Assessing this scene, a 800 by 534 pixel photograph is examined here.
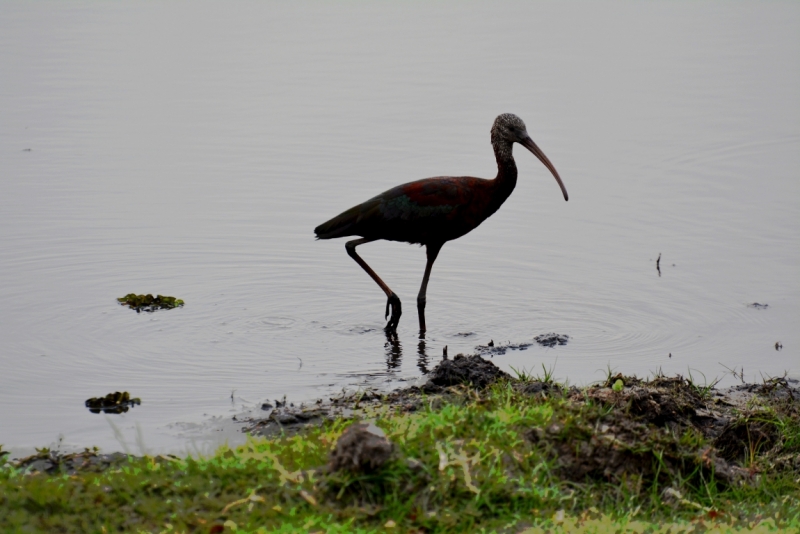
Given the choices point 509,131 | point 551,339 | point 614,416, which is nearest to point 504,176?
point 509,131

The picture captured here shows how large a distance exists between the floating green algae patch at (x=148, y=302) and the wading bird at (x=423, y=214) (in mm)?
1412

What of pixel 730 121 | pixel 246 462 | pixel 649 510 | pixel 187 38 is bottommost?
pixel 649 510

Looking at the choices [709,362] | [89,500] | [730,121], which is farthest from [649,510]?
[730,121]

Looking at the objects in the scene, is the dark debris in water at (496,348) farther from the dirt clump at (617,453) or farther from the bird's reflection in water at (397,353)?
the dirt clump at (617,453)

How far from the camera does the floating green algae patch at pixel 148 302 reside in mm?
9477

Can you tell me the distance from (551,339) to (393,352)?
131 cm

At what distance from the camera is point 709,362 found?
8.57m

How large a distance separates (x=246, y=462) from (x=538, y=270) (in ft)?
21.0

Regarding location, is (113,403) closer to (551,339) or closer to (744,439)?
(551,339)

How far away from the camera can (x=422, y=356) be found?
28.3 ft

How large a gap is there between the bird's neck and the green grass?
4101 millimetres

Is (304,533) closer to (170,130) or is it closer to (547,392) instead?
(547,392)

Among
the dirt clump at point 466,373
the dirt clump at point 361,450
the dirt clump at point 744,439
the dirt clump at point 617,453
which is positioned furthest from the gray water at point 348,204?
the dirt clump at point 617,453

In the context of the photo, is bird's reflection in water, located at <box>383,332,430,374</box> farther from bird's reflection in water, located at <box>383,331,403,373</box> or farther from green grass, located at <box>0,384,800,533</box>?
green grass, located at <box>0,384,800,533</box>
